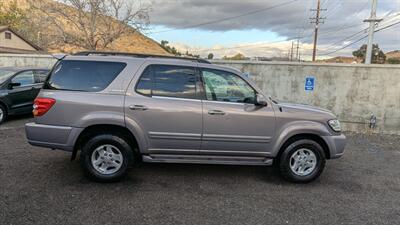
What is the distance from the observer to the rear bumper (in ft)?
16.1

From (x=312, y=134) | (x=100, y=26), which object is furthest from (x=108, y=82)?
(x=100, y=26)

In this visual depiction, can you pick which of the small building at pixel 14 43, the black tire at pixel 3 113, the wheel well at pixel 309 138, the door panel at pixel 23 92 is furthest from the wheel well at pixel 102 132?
the small building at pixel 14 43

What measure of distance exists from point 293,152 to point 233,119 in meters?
1.10

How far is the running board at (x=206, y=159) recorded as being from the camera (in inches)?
205

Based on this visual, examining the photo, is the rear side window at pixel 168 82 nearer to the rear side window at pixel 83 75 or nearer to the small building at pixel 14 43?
the rear side window at pixel 83 75

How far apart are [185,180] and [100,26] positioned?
23.2m

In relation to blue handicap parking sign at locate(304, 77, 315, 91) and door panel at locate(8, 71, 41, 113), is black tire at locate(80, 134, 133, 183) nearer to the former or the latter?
door panel at locate(8, 71, 41, 113)

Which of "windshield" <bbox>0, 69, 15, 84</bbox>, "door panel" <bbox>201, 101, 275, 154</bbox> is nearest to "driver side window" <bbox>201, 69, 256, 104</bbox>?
"door panel" <bbox>201, 101, 275, 154</bbox>

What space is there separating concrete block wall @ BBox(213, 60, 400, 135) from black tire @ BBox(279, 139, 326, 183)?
18.6 feet

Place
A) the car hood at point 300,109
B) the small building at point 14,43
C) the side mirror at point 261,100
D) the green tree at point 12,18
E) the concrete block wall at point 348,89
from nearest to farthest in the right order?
the side mirror at point 261,100 < the car hood at point 300,109 < the concrete block wall at point 348,89 < the small building at point 14,43 < the green tree at point 12,18

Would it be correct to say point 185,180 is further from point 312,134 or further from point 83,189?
point 312,134

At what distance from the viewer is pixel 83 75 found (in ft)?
16.7

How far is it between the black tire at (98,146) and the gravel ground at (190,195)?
122 mm

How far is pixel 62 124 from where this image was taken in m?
4.93
